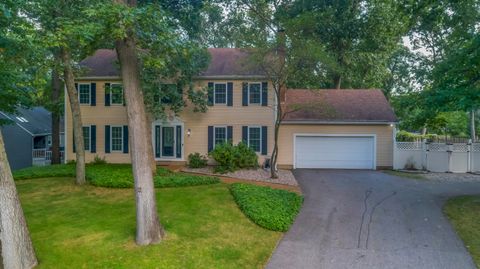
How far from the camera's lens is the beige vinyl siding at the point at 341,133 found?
54.2 feet

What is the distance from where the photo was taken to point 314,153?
1684cm

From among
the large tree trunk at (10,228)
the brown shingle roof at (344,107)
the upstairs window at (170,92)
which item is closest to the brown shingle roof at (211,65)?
the upstairs window at (170,92)

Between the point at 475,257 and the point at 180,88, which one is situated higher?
the point at 180,88

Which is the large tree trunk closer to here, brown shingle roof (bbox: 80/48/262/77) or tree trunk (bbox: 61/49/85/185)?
tree trunk (bbox: 61/49/85/185)

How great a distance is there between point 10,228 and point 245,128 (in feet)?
38.3

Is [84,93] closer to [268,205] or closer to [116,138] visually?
[116,138]

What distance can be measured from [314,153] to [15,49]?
41.7 ft

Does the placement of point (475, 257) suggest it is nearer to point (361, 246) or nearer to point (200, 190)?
point (361, 246)

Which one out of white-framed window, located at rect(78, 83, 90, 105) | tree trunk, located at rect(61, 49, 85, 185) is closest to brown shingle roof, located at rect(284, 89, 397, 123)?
tree trunk, located at rect(61, 49, 85, 185)

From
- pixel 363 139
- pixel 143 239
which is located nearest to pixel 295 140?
pixel 363 139

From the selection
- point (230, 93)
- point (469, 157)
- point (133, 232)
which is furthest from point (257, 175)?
point (469, 157)

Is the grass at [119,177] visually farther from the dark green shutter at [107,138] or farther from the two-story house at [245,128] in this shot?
the two-story house at [245,128]

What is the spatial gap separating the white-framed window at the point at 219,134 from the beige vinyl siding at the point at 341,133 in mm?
2656

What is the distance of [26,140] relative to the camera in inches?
1022
